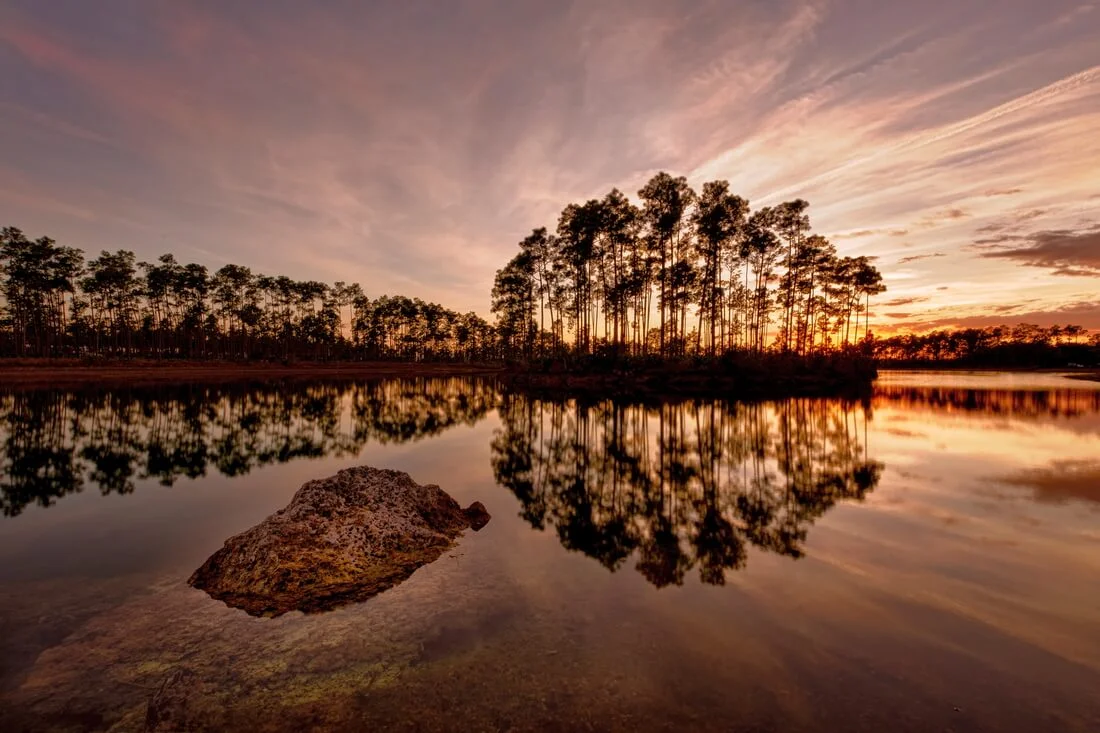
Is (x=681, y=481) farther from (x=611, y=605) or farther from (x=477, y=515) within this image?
(x=611, y=605)

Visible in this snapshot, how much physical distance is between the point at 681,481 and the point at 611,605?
8341mm

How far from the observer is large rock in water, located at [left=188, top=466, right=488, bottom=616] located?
7223 mm

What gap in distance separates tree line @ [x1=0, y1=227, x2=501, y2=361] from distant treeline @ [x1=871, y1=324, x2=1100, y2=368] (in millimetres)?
154384

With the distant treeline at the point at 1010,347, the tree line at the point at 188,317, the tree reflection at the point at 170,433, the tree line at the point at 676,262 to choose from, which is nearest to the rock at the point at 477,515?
the tree reflection at the point at 170,433

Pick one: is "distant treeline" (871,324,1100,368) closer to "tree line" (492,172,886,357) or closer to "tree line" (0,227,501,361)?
"tree line" (492,172,886,357)

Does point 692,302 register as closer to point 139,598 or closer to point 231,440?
point 231,440

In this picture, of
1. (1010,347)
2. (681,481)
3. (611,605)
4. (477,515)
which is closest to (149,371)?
(477,515)

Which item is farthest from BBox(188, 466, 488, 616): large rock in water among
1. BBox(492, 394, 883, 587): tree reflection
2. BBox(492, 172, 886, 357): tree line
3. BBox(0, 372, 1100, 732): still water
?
BBox(492, 172, 886, 357): tree line

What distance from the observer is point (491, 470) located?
17.0 meters

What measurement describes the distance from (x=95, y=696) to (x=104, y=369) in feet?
316

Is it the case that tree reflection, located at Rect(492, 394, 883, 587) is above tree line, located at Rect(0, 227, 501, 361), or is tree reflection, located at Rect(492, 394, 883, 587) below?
below

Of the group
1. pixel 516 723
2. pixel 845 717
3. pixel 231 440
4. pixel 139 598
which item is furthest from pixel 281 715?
pixel 231 440

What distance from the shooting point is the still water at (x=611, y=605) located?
4.72 meters

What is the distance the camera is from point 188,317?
115 meters
